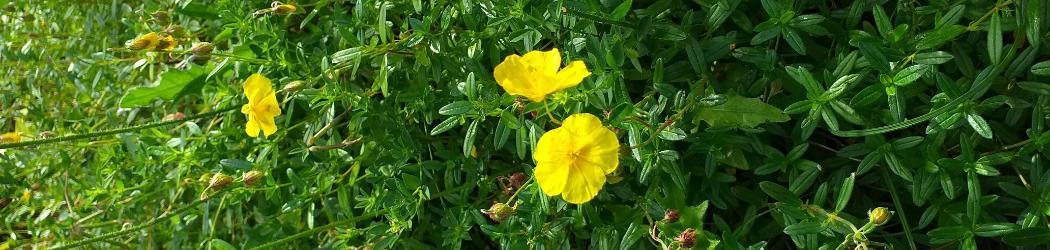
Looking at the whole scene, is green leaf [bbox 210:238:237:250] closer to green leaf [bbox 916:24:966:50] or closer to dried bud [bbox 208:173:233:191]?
dried bud [bbox 208:173:233:191]

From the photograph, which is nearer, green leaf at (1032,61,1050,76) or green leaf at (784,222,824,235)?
green leaf at (1032,61,1050,76)

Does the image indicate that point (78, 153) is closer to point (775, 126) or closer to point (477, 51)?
point (477, 51)

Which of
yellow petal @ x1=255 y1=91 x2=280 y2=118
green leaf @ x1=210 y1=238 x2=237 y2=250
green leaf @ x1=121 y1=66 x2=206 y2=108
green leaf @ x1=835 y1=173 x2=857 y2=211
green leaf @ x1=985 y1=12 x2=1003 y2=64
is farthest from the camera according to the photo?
green leaf @ x1=121 y1=66 x2=206 y2=108

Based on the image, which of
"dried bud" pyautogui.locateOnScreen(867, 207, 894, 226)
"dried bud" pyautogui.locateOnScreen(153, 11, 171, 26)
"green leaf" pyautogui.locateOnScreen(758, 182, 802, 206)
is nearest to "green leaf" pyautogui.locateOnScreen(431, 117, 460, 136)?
"green leaf" pyautogui.locateOnScreen(758, 182, 802, 206)

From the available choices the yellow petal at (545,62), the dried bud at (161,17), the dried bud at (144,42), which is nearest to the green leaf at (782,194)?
the yellow petal at (545,62)

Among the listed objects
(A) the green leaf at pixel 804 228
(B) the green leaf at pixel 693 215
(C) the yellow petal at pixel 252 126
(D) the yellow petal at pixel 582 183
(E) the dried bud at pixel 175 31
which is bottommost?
(C) the yellow petal at pixel 252 126

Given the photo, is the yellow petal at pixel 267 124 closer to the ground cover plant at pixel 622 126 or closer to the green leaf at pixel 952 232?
the ground cover plant at pixel 622 126
